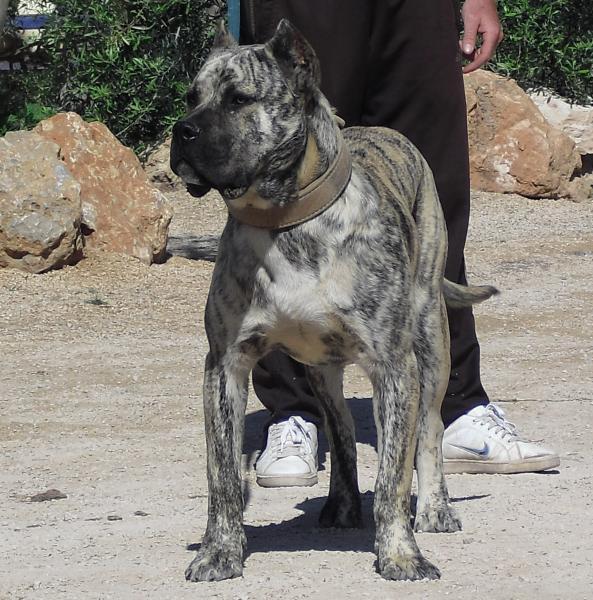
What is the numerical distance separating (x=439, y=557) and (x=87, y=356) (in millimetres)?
3384

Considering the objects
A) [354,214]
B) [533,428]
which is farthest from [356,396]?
[354,214]

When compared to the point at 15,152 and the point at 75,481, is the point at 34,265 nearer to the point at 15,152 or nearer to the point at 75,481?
the point at 15,152

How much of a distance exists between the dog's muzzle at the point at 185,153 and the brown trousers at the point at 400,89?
4.79ft

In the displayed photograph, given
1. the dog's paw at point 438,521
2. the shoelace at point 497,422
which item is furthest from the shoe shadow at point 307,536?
the shoelace at point 497,422

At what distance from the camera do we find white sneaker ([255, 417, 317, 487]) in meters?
4.91

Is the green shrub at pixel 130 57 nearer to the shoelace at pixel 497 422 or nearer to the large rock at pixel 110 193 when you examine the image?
the large rock at pixel 110 193

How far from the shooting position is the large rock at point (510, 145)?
11.8 meters

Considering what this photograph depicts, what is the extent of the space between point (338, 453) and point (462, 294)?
0.92 meters

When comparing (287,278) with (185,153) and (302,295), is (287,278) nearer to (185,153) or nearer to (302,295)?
(302,295)

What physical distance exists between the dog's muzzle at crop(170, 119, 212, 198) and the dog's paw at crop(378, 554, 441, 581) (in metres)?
1.15

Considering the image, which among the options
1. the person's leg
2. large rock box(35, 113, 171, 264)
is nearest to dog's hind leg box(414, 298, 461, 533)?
the person's leg


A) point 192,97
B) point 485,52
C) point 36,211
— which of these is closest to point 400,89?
point 485,52

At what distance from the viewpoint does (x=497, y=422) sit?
5168mm

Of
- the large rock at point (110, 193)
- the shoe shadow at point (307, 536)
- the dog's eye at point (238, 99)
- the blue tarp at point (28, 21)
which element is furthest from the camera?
the blue tarp at point (28, 21)
